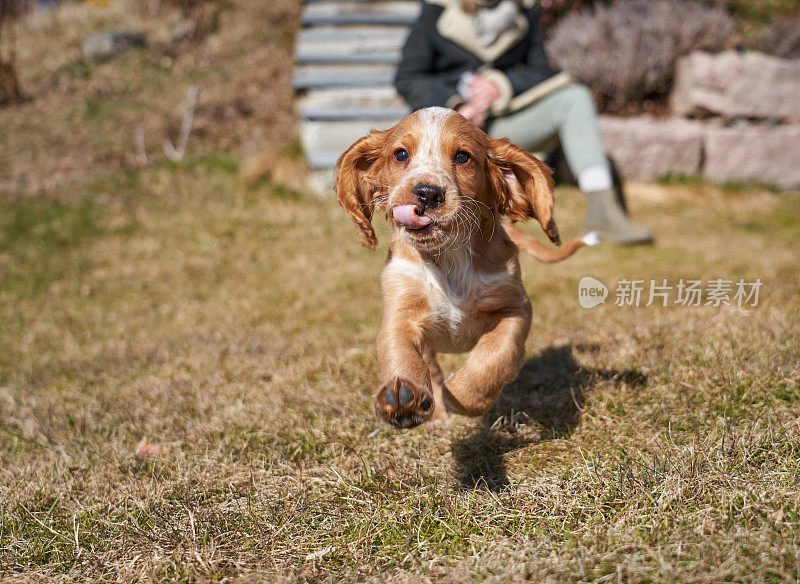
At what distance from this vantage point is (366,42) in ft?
23.9

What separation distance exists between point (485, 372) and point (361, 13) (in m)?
6.29

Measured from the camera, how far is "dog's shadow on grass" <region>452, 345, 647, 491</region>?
2.35 metres

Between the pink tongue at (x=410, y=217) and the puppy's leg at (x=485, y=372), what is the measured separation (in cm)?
46

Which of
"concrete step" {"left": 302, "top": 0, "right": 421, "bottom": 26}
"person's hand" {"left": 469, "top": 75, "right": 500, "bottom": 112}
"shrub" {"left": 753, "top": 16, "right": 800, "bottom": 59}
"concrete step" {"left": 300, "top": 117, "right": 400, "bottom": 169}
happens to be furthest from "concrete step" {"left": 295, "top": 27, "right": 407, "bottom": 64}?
"shrub" {"left": 753, "top": 16, "right": 800, "bottom": 59}

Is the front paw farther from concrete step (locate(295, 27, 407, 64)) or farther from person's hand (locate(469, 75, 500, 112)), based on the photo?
concrete step (locate(295, 27, 407, 64))

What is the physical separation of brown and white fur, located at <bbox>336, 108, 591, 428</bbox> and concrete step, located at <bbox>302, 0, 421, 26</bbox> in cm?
542

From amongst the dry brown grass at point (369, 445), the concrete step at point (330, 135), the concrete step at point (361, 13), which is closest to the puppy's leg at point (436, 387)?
the dry brown grass at point (369, 445)

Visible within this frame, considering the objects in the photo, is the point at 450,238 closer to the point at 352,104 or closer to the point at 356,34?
the point at 352,104

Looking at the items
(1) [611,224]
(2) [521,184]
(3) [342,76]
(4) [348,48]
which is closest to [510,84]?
(1) [611,224]

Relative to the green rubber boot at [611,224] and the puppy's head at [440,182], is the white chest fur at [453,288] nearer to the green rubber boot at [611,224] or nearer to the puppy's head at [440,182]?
the puppy's head at [440,182]

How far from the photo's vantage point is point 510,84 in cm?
523

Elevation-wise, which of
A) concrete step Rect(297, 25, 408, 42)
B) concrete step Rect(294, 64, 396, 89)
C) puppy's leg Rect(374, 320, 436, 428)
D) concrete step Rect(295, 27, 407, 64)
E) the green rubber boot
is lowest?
the green rubber boot

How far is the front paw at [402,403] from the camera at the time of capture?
1.80 meters

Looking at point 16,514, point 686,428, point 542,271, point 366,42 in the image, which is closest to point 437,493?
point 686,428
